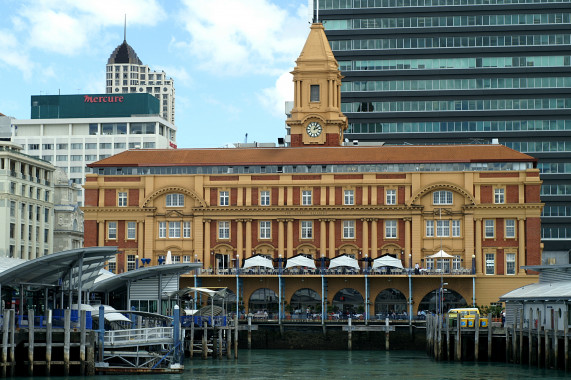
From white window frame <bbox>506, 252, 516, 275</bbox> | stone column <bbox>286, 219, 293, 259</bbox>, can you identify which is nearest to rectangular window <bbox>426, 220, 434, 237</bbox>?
white window frame <bbox>506, 252, 516, 275</bbox>

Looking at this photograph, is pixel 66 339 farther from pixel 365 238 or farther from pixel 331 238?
pixel 365 238

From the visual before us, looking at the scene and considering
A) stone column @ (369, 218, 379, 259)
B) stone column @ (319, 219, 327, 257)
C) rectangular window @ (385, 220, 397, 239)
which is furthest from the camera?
stone column @ (319, 219, 327, 257)

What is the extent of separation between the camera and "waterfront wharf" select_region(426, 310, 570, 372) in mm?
88812

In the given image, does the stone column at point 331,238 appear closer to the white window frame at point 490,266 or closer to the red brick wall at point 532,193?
the white window frame at point 490,266

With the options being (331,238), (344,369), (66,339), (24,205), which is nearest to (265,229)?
(331,238)

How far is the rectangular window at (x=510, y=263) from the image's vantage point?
459 feet

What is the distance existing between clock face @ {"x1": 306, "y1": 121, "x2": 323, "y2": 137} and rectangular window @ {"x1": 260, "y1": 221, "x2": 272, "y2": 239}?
18.2 m

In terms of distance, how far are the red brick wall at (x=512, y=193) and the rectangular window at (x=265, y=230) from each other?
93.5 ft

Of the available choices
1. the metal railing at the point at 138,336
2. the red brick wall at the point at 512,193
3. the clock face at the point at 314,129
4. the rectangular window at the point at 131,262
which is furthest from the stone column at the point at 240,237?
the metal railing at the point at 138,336

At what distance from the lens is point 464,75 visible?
622 ft

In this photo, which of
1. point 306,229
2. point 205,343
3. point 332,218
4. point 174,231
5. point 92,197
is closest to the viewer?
point 205,343

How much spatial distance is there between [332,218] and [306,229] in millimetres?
3492

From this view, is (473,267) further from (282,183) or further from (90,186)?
(90,186)

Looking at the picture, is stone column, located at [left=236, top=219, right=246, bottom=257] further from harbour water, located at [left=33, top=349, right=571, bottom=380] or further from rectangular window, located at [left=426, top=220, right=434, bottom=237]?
harbour water, located at [left=33, top=349, right=571, bottom=380]
